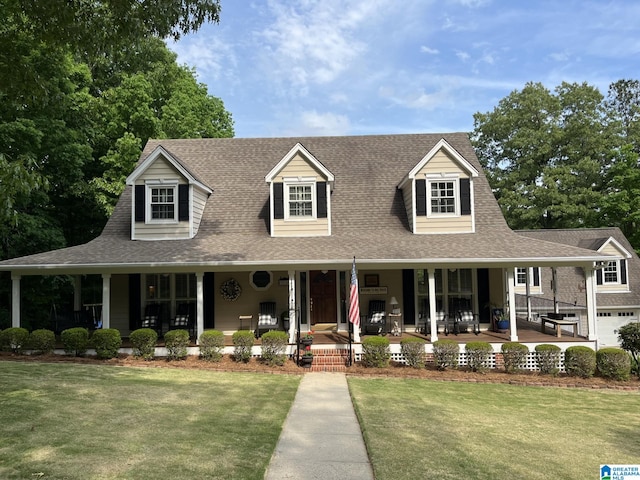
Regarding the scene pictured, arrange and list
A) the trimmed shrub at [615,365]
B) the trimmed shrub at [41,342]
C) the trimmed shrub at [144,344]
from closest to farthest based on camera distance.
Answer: the trimmed shrub at [615,365] → the trimmed shrub at [41,342] → the trimmed shrub at [144,344]

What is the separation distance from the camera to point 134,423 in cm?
688

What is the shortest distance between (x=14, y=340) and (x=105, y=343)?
279 cm

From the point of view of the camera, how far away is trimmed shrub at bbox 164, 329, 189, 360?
501 inches

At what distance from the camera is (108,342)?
41.3 feet

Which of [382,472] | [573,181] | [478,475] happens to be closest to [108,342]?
[382,472]

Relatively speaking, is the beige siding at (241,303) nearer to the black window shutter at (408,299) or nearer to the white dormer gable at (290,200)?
the white dormer gable at (290,200)

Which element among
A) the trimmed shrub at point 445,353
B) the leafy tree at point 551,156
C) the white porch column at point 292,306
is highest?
the leafy tree at point 551,156

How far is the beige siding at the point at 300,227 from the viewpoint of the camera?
15680mm

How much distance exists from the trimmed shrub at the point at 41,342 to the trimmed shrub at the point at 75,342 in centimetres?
37

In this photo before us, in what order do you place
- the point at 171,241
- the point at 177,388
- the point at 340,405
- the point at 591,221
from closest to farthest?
the point at 340,405 < the point at 177,388 < the point at 171,241 < the point at 591,221

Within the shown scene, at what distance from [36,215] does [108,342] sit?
11.8 meters

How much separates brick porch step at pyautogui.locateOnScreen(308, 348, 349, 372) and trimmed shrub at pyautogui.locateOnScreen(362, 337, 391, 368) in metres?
0.71

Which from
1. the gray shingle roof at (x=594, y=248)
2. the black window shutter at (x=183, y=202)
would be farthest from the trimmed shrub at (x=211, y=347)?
the gray shingle roof at (x=594, y=248)

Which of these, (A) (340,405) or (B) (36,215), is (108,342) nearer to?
(A) (340,405)
